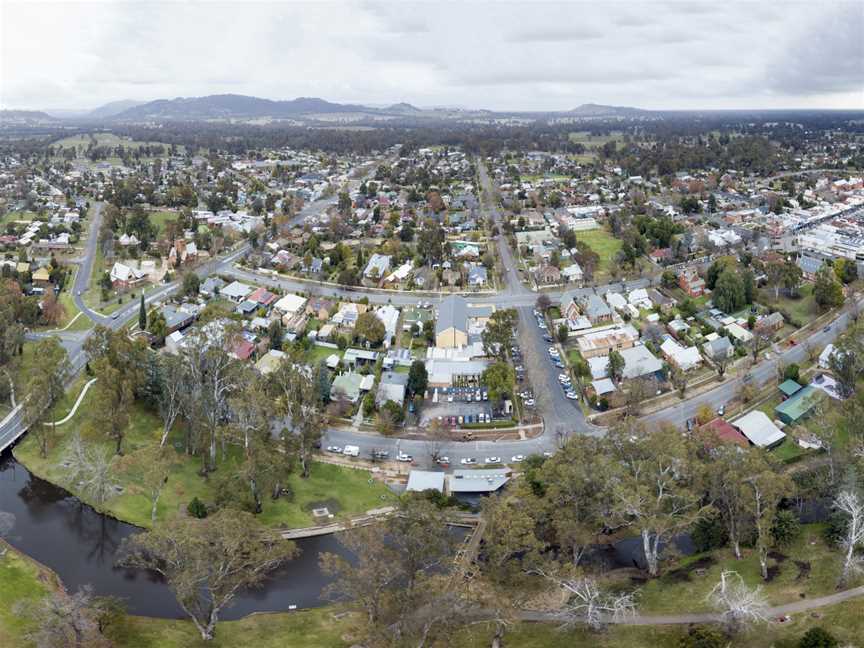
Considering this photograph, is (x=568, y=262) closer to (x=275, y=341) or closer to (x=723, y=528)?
(x=275, y=341)

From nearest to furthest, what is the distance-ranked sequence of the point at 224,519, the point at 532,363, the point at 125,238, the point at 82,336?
the point at 224,519, the point at 532,363, the point at 82,336, the point at 125,238

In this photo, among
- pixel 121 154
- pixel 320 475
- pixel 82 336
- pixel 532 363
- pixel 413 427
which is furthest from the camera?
pixel 121 154

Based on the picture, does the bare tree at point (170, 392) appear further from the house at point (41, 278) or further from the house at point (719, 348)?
the house at point (719, 348)

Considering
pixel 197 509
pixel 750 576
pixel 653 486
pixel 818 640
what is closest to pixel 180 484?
pixel 197 509

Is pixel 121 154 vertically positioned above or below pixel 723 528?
above

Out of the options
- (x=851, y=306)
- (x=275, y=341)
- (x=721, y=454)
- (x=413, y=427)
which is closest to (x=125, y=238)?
(x=275, y=341)

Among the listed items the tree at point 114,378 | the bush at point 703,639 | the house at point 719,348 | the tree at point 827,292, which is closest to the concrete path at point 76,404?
the tree at point 114,378
